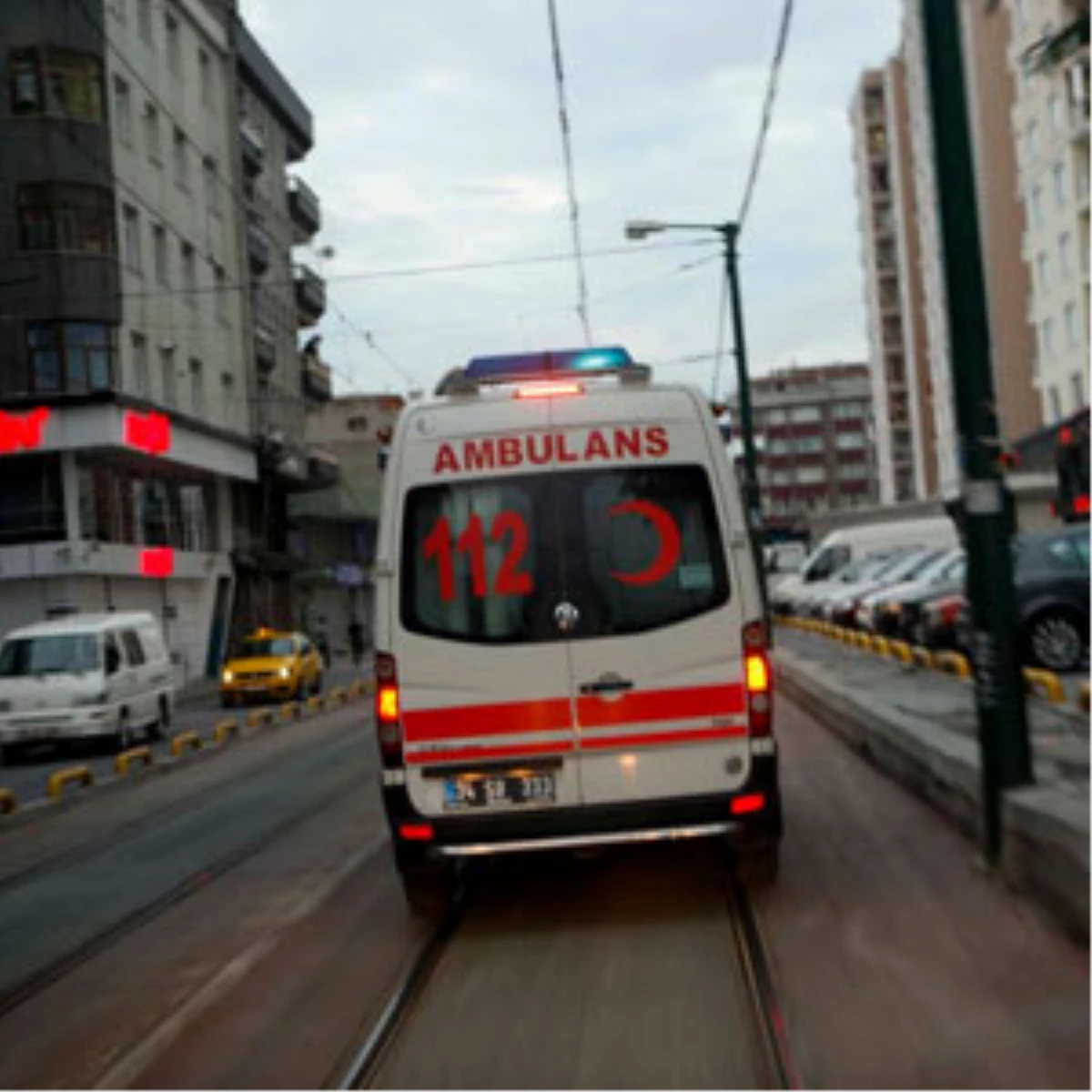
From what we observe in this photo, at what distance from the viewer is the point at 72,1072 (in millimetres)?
5559

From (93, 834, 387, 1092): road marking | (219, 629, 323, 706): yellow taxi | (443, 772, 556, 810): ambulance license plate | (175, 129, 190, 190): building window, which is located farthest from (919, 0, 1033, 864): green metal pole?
(175, 129, 190, 190): building window

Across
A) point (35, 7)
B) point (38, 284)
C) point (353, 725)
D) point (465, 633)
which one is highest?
point (35, 7)

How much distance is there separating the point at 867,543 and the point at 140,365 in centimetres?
1856

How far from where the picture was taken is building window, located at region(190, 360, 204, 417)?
43281 millimetres

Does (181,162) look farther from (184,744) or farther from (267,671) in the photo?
(184,744)

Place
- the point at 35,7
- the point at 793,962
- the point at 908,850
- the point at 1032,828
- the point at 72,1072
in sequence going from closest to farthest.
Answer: the point at 72,1072, the point at 793,962, the point at 1032,828, the point at 908,850, the point at 35,7

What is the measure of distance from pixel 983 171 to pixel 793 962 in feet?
209

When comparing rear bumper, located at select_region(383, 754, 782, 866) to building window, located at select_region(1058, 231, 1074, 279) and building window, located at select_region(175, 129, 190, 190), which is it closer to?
building window, located at select_region(175, 129, 190, 190)

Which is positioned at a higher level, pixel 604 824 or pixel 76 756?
pixel 604 824

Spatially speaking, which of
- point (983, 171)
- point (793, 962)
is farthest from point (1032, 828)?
point (983, 171)

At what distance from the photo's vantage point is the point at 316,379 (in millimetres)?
58406

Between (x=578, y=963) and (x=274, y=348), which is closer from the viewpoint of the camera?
(x=578, y=963)

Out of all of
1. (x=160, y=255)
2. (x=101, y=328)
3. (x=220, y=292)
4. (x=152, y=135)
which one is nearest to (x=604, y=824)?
(x=101, y=328)

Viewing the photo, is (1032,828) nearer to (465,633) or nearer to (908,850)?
(908,850)
